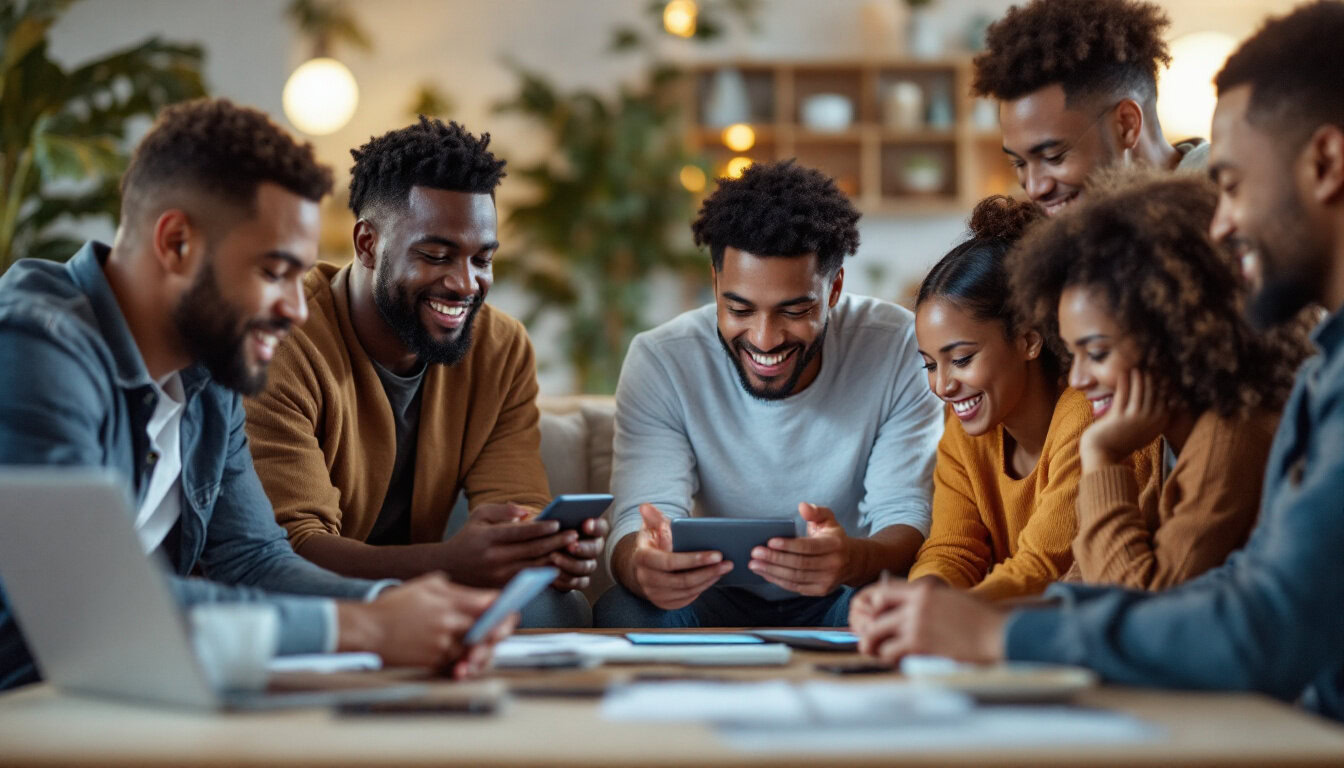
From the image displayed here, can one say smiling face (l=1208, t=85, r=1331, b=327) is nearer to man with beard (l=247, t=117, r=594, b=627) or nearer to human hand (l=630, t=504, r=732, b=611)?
human hand (l=630, t=504, r=732, b=611)

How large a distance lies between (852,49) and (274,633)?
19.4 ft

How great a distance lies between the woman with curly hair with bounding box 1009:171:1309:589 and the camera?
1.58 metres

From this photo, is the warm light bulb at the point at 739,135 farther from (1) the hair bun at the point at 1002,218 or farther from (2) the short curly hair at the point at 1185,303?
(2) the short curly hair at the point at 1185,303

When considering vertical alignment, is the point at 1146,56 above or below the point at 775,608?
above

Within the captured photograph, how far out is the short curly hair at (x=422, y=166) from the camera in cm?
247

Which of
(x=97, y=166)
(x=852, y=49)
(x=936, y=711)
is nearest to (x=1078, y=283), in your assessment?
(x=936, y=711)

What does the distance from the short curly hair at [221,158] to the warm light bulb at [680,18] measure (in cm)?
449

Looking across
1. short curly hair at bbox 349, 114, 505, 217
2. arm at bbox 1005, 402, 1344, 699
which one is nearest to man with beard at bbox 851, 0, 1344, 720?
arm at bbox 1005, 402, 1344, 699

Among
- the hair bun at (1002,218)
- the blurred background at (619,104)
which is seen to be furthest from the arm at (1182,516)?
the blurred background at (619,104)

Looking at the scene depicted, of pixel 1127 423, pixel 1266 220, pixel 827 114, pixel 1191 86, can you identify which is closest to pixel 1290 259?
pixel 1266 220

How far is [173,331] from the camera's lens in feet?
5.28

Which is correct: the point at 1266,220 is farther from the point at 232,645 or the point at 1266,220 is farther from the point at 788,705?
the point at 232,645

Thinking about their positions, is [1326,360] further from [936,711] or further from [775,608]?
[775,608]

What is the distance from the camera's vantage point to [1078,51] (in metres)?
2.47
